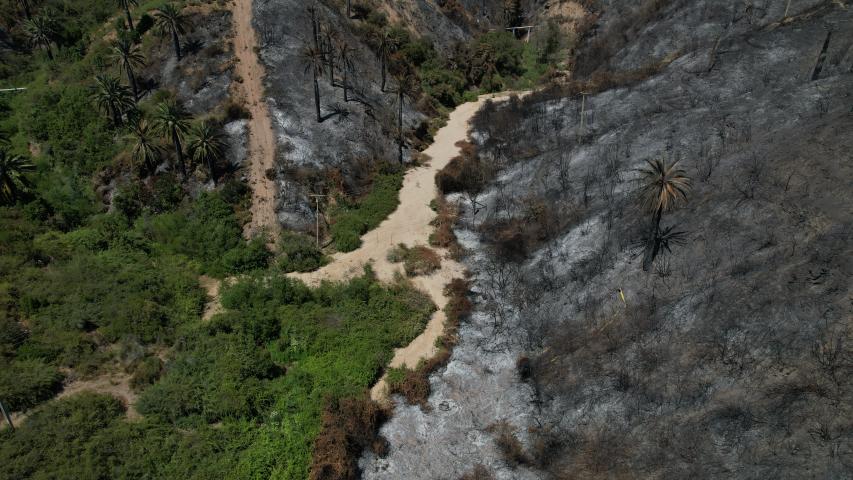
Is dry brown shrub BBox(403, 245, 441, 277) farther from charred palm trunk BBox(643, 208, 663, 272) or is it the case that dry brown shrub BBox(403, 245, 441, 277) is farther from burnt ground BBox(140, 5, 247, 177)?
burnt ground BBox(140, 5, 247, 177)

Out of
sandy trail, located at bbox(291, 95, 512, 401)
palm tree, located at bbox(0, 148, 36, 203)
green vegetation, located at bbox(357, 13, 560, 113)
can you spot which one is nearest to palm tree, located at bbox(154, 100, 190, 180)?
palm tree, located at bbox(0, 148, 36, 203)

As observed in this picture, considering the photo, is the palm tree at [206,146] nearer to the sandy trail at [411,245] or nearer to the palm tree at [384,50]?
the sandy trail at [411,245]

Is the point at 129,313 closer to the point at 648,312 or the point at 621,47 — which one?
the point at 648,312

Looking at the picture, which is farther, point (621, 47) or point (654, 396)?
point (621, 47)

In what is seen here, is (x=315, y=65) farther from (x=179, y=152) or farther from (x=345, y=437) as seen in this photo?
(x=345, y=437)

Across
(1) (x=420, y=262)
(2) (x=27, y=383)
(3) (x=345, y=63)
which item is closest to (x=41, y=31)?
(3) (x=345, y=63)

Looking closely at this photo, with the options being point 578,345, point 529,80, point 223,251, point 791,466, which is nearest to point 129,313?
point 223,251
